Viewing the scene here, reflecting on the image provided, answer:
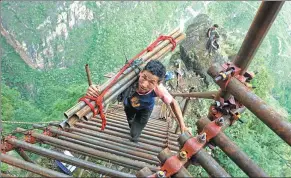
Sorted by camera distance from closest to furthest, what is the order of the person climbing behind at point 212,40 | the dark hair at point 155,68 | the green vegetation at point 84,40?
the dark hair at point 155,68 → the person climbing behind at point 212,40 → the green vegetation at point 84,40

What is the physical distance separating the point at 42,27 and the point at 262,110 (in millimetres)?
59355

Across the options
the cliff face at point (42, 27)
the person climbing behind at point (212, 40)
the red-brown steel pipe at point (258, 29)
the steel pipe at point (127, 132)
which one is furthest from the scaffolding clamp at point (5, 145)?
the cliff face at point (42, 27)

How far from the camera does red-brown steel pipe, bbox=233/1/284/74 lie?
1623 millimetres

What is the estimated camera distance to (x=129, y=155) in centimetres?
299

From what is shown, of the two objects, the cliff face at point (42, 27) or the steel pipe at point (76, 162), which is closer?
the steel pipe at point (76, 162)

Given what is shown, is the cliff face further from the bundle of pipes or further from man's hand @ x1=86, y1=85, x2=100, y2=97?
man's hand @ x1=86, y1=85, x2=100, y2=97

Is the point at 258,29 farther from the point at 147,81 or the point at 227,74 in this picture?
the point at 147,81

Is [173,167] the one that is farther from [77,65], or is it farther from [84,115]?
[77,65]

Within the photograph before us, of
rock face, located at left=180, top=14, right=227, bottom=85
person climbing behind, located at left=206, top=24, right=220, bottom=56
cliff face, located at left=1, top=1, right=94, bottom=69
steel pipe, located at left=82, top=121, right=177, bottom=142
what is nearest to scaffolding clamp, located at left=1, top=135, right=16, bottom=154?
steel pipe, located at left=82, top=121, right=177, bottom=142

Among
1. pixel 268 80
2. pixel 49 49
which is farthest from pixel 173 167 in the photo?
pixel 49 49

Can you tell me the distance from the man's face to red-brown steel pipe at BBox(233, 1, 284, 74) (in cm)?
142

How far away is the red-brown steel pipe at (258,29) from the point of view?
1623mm

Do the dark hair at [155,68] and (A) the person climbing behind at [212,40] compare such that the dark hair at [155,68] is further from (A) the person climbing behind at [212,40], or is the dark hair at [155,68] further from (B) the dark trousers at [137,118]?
(A) the person climbing behind at [212,40]

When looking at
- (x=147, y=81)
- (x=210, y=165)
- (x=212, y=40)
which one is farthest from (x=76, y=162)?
(x=212, y=40)
